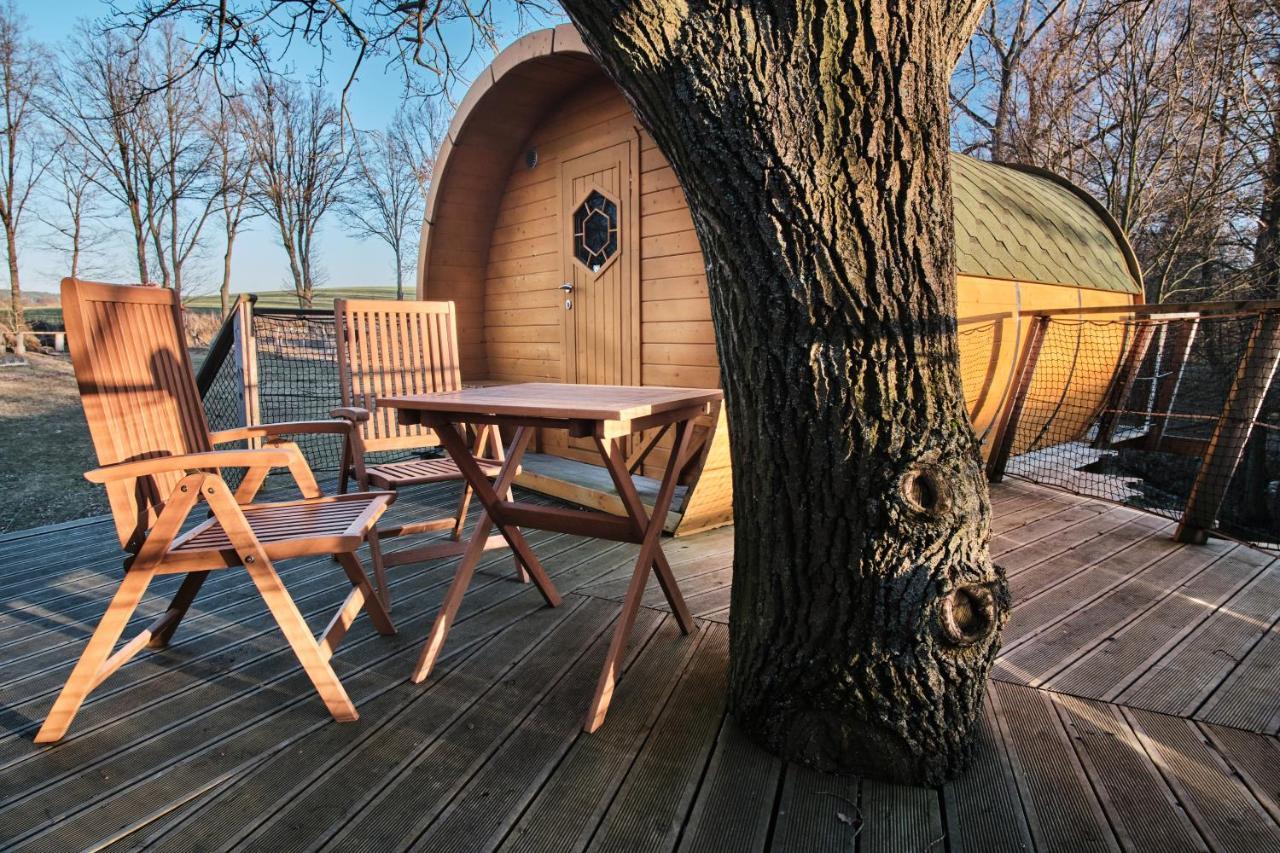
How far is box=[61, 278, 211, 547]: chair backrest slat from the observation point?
193 cm

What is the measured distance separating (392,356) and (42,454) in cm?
645

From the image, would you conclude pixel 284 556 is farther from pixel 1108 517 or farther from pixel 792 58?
pixel 1108 517

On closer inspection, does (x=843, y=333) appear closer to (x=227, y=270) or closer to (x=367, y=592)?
(x=367, y=592)

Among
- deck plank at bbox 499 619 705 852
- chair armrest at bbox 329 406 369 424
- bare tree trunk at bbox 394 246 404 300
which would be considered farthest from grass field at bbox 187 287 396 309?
deck plank at bbox 499 619 705 852

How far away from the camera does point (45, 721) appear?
1.82m

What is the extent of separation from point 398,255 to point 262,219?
428cm

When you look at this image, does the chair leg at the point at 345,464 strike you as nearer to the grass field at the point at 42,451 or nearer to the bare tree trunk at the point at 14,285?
the grass field at the point at 42,451

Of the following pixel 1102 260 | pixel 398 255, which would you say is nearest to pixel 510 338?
pixel 1102 260

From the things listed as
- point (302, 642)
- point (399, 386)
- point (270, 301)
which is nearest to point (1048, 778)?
point (302, 642)

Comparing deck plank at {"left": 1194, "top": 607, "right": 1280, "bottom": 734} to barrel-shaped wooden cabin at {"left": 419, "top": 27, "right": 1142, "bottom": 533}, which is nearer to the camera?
deck plank at {"left": 1194, "top": 607, "right": 1280, "bottom": 734}

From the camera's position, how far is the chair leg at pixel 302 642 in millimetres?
1813

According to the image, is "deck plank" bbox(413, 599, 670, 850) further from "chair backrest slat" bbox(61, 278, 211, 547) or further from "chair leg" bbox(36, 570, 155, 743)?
"chair backrest slat" bbox(61, 278, 211, 547)

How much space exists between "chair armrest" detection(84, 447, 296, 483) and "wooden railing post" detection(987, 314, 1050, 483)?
4507 millimetres

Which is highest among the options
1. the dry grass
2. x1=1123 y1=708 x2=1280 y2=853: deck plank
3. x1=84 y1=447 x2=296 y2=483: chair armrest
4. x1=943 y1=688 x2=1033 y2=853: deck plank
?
x1=84 y1=447 x2=296 y2=483: chair armrest
